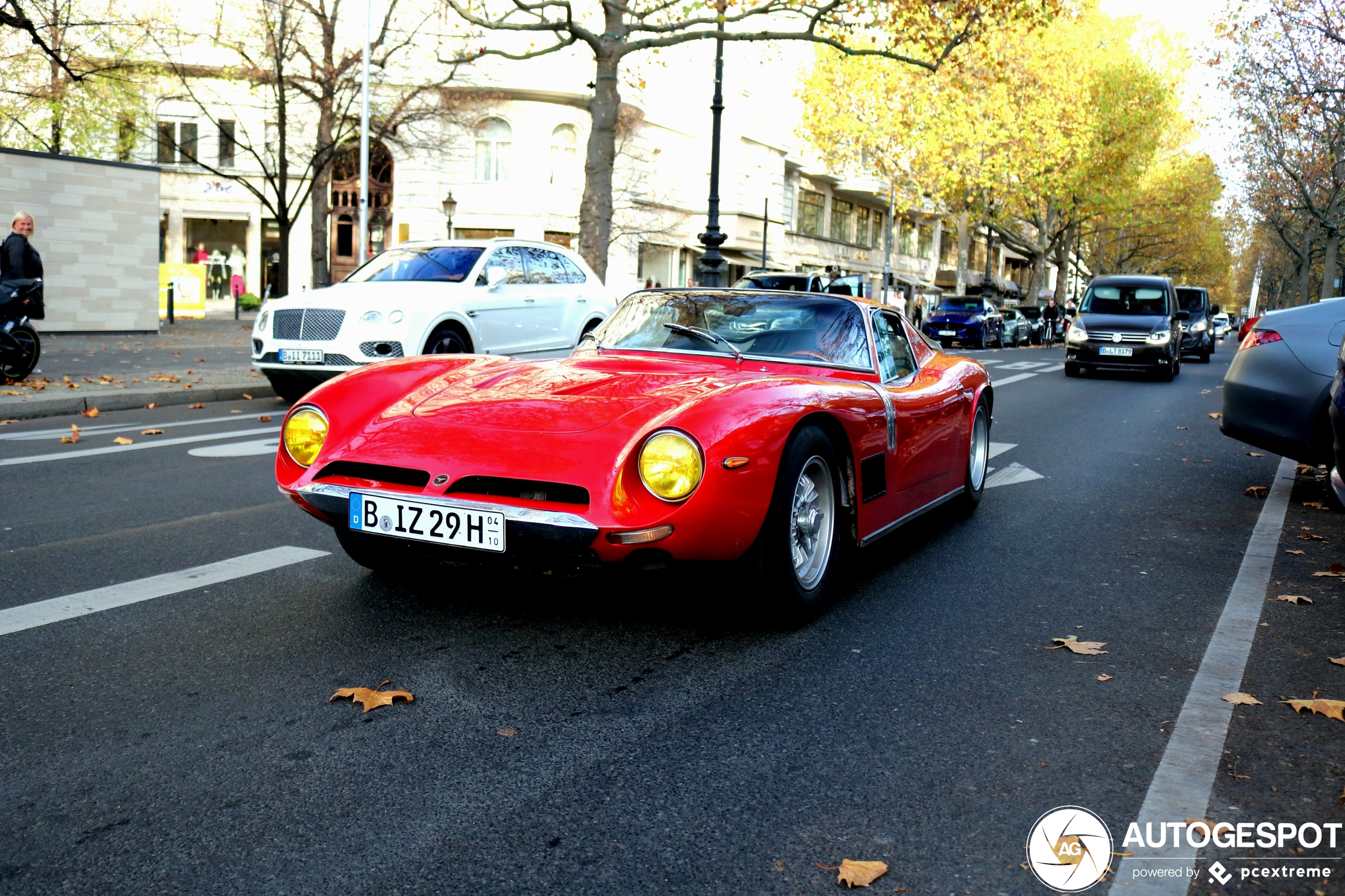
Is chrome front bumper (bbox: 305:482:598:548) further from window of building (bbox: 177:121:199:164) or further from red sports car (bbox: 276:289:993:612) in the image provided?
window of building (bbox: 177:121:199:164)

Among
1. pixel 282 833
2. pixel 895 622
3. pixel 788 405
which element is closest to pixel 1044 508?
pixel 895 622

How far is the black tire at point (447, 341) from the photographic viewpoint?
11.6m

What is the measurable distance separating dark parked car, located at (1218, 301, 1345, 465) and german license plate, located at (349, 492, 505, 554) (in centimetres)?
530

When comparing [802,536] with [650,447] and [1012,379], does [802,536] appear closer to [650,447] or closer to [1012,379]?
[650,447]

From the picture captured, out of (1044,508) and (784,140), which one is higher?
(784,140)

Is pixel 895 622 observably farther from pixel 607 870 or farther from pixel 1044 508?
pixel 1044 508

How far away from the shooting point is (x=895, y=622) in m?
4.45

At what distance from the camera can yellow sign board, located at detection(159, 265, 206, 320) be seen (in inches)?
1264

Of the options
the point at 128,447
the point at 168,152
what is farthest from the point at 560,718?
the point at 168,152

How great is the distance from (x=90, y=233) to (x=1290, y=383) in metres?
20.4

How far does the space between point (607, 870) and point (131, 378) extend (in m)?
12.1

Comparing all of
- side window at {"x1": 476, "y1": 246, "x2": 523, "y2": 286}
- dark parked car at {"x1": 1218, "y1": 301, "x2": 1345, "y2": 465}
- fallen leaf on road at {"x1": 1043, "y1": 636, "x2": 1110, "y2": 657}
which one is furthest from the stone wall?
fallen leaf on road at {"x1": 1043, "y1": 636, "x2": 1110, "y2": 657}

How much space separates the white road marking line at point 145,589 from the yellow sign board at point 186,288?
29.3 meters

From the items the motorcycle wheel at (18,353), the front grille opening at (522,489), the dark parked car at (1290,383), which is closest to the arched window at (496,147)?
the motorcycle wheel at (18,353)
